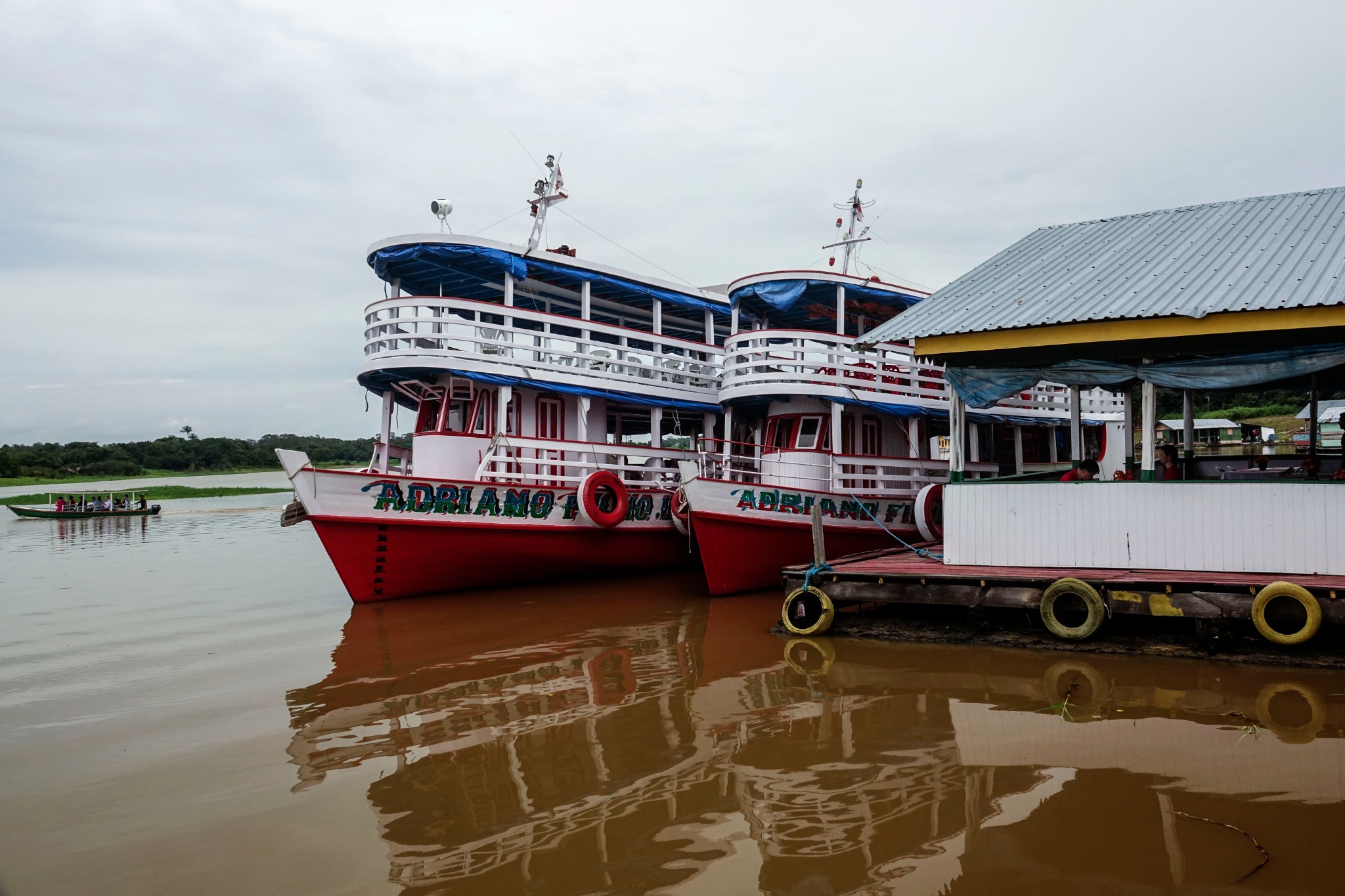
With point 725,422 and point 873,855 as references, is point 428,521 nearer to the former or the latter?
point 725,422

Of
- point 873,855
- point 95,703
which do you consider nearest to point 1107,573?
point 873,855

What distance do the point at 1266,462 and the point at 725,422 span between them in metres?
9.05

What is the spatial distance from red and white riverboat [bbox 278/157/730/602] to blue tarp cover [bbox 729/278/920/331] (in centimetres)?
149

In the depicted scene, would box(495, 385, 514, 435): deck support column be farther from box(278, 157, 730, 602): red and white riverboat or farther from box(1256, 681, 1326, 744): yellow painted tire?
box(1256, 681, 1326, 744): yellow painted tire

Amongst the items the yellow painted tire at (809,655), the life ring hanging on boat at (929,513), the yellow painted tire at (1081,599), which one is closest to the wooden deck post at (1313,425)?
the life ring hanging on boat at (929,513)

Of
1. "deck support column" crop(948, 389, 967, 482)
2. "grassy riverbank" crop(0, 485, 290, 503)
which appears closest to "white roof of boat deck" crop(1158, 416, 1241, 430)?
"deck support column" crop(948, 389, 967, 482)

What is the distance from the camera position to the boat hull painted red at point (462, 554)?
12570 millimetres

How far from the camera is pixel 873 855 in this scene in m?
4.63

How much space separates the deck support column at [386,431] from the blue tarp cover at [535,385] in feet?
1.22

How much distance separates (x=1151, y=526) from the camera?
30.1ft

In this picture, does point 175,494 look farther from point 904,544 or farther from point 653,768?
point 653,768

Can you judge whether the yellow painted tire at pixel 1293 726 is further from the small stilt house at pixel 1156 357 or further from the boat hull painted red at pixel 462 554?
the boat hull painted red at pixel 462 554

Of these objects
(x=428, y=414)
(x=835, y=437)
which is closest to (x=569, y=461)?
(x=428, y=414)

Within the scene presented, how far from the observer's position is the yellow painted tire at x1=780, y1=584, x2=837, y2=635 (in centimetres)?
990
